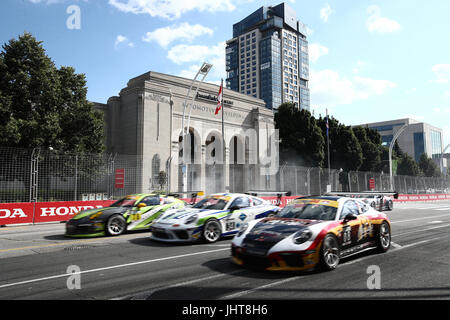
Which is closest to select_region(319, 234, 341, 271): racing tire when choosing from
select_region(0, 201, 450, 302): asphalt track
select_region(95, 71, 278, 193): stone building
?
select_region(0, 201, 450, 302): asphalt track

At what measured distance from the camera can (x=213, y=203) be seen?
9.20 meters

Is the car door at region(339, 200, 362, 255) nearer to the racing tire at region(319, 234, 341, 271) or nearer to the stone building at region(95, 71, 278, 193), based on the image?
the racing tire at region(319, 234, 341, 271)

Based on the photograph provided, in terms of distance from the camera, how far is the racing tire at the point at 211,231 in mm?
8195

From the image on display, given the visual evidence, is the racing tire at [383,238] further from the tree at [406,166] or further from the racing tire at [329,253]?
the tree at [406,166]

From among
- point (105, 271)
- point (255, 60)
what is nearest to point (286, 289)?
point (105, 271)

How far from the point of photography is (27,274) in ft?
17.7

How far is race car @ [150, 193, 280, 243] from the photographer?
8023 mm

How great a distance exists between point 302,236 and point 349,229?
1400 mm

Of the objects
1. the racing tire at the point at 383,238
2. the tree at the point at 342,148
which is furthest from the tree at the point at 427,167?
the racing tire at the point at 383,238

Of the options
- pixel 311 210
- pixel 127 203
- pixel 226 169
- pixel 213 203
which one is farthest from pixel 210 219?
pixel 226 169

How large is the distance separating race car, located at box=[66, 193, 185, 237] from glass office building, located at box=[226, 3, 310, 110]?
116204 mm

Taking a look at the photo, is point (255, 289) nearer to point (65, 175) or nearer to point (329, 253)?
point (329, 253)

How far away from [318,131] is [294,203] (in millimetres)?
39129
